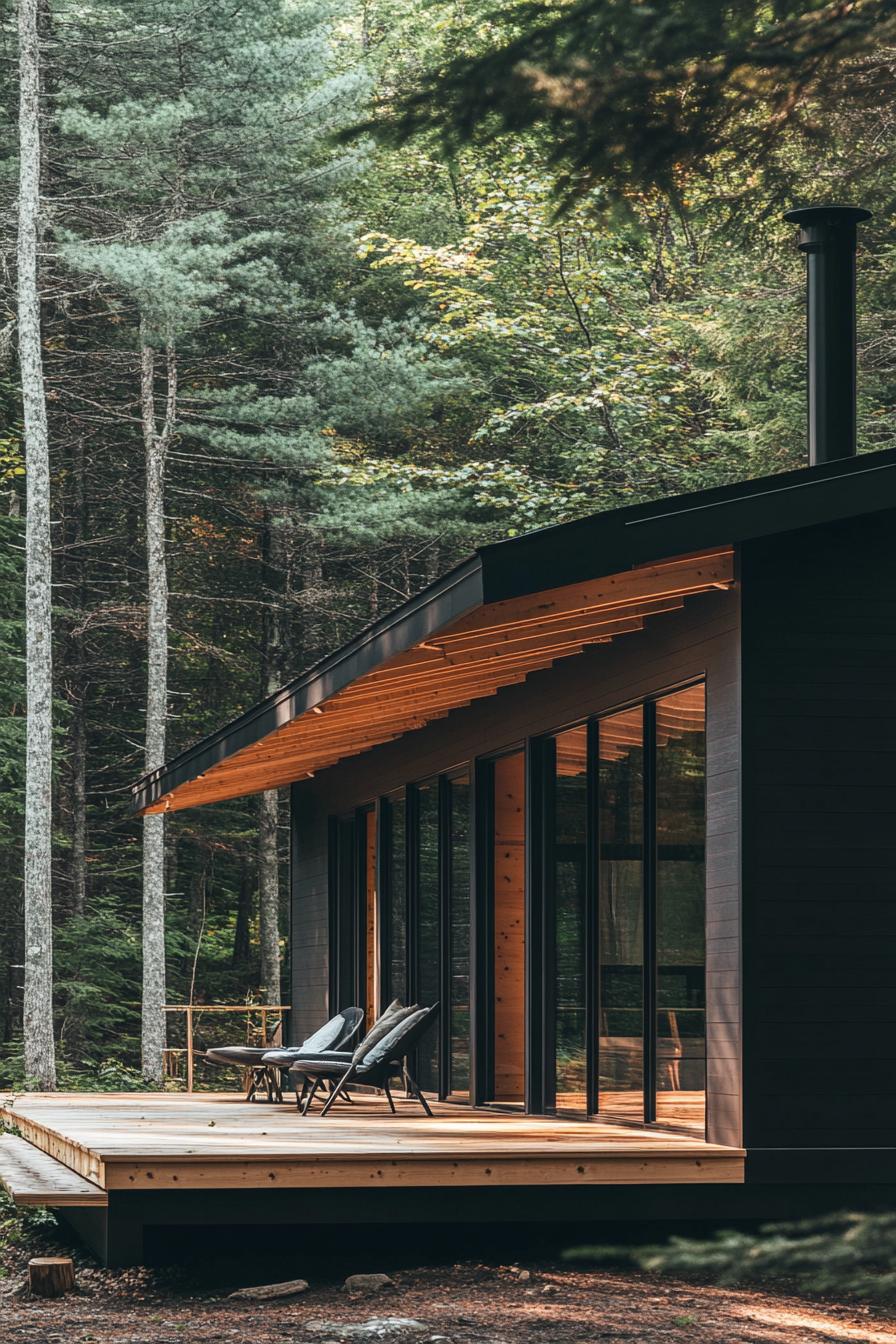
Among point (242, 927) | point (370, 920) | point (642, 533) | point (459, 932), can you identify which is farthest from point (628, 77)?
point (242, 927)

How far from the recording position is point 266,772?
13.5m

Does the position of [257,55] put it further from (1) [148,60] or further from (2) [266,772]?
(2) [266,772]

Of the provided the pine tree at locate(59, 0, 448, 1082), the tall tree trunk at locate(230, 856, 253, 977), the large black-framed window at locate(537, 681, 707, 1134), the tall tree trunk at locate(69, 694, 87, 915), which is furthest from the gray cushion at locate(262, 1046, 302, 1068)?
the tall tree trunk at locate(230, 856, 253, 977)

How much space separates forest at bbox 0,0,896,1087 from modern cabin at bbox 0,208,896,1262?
8657 mm

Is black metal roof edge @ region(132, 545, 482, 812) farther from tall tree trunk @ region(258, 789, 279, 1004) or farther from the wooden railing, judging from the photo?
tall tree trunk @ region(258, 789, 279, 1004)

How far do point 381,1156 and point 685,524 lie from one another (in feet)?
8.65

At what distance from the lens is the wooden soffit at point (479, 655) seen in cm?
696

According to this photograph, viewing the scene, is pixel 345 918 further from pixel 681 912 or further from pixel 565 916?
pixel 681 912

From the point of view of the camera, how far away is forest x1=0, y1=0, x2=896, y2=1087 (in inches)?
792

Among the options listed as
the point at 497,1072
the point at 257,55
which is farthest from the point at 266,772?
the point at 257,55

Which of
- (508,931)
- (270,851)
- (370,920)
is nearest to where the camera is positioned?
(508,931)

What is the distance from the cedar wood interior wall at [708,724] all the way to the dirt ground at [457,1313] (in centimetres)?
93

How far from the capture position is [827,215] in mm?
8312

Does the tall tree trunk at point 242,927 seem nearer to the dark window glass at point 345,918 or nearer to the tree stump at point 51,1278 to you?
the dark window glass at point 345,918
